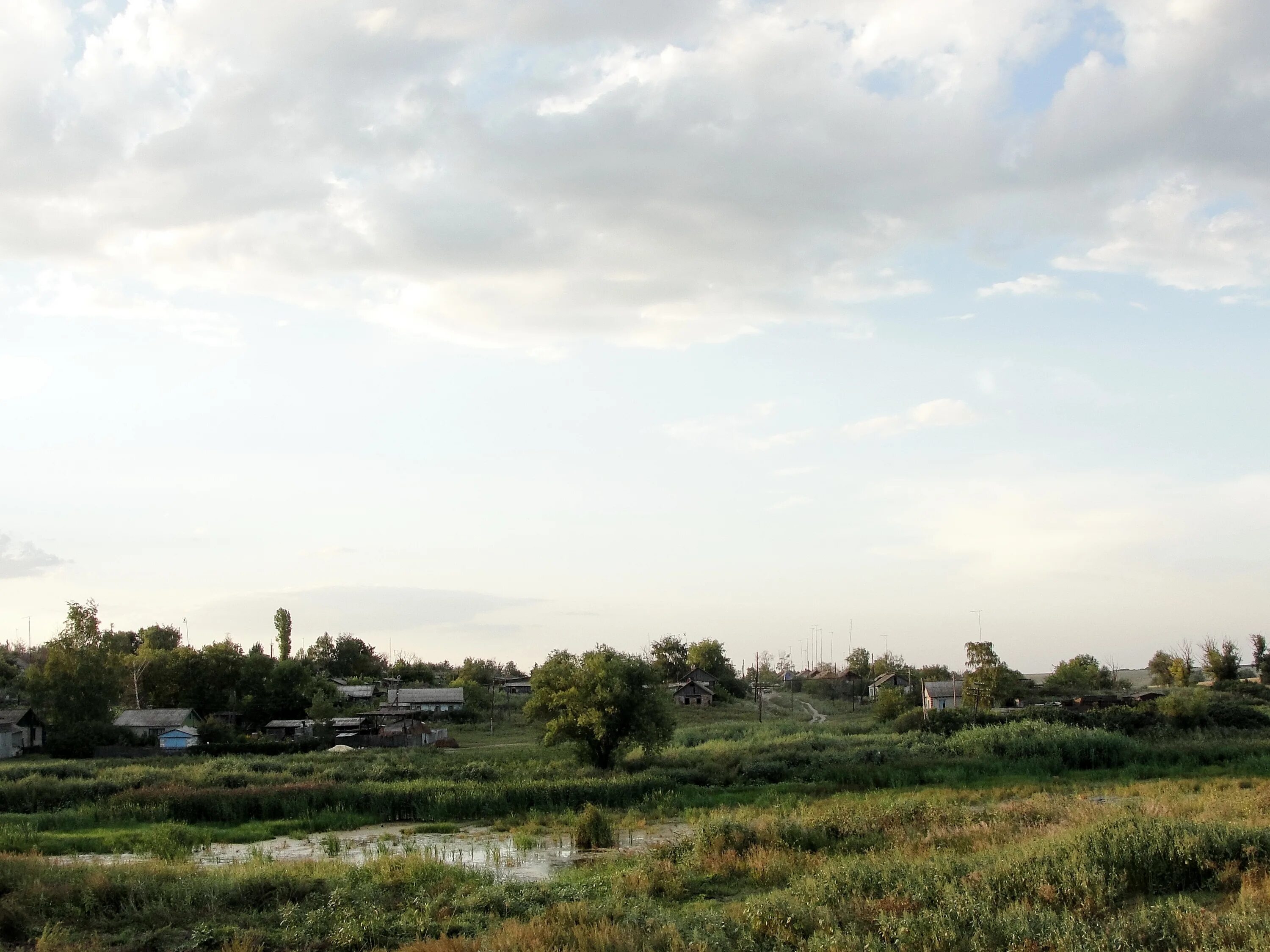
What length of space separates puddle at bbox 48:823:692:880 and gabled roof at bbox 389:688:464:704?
5881 centimetres

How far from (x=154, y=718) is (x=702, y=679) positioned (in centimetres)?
5575

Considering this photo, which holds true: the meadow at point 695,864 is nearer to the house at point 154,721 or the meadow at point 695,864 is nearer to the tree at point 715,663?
the house at point 154,721

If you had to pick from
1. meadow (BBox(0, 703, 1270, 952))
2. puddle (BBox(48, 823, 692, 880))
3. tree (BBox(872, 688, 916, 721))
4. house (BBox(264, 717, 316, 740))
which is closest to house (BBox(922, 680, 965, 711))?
tree (BBox(872, 688, 916, 721))

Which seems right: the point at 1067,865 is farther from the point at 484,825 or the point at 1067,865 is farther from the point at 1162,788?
the point at 1162,788

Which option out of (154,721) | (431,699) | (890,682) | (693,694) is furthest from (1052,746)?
(890,682)

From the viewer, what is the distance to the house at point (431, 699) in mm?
89438

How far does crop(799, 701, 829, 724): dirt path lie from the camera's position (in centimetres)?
7988

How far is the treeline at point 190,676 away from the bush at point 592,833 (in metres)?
46.7

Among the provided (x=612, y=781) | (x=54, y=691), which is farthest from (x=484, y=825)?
(x=54, y=691)

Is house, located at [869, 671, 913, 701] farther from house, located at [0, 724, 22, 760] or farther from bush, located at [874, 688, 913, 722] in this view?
house, located at [0, 724, 22, 760]

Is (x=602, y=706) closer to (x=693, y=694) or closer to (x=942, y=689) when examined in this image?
(x=942, y=689)

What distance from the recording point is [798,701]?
11244 centimetres

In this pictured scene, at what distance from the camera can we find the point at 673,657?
396 feet

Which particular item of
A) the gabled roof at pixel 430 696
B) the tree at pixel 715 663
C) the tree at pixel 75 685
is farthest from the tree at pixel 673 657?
the tree at pixel 75 685
